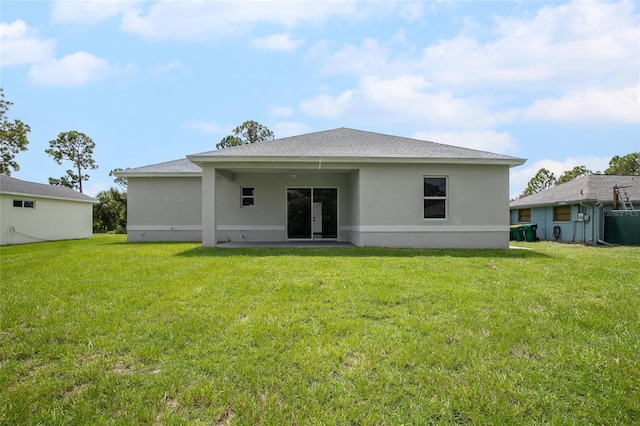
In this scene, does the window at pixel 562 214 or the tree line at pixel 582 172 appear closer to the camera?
the window at pixel 562 214

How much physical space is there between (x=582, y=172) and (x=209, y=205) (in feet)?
157

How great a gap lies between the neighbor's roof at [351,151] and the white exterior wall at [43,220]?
1249 cm

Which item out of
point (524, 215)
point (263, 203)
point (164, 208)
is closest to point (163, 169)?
point (164, 208)

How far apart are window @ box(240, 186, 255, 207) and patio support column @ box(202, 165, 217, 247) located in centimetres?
279

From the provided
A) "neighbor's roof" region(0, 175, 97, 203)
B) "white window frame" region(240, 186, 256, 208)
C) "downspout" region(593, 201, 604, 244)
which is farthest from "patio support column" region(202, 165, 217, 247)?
"downspout" region(593, 201, 604, 244)

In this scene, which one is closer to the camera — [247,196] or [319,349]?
[319,349]

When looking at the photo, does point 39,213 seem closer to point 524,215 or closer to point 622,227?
point 524,215

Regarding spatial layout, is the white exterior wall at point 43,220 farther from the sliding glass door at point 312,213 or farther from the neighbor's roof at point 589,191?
the neighbor's roof at point 589,191

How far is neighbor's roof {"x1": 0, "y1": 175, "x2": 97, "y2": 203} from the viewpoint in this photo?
54.0 ft

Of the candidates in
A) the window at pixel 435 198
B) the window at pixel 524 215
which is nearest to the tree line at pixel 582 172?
the window at pixel 524 215

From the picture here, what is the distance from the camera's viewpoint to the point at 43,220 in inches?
720

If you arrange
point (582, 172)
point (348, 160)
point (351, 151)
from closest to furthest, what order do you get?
point (348, 160), point (351, 151), point (582, 172)

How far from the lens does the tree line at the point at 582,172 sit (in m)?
41.2

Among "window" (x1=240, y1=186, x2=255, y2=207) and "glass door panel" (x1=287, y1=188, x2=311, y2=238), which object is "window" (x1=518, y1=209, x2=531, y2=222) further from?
"window" (x1=240, y1=186, x2=255, y2=207)
